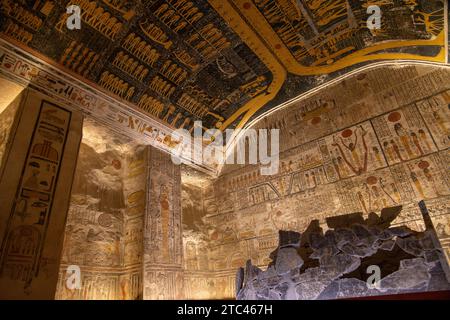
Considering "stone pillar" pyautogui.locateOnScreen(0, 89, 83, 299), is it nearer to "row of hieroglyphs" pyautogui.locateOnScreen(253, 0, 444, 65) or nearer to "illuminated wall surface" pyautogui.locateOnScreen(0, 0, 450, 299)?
"illuminated wall surface" pyautogui.locateOnScreen(0, 0, 450, 299)

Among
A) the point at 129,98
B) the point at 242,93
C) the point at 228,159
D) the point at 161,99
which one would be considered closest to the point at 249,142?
the point at 228,159

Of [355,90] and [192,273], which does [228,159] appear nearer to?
[192,273]

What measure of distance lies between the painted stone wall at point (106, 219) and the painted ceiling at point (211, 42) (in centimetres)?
110

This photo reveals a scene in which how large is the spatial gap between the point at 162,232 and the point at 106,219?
1085mm

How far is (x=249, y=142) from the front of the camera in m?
7.69

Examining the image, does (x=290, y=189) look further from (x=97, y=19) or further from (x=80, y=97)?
(x=97, y=19)

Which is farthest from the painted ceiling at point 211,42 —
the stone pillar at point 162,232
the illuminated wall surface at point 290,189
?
the stone pillar at point 162,232

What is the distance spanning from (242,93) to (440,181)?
4.40 metres

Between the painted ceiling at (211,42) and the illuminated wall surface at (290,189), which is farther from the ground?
the painted ceiling at (211,42)

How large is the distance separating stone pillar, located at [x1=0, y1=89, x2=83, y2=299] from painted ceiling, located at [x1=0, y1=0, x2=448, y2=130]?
1244 millimetres

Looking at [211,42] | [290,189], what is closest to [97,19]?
[211,42]

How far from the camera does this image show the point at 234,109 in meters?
7.40

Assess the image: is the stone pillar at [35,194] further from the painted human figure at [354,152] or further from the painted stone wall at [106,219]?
the painted human figure at [354,152]

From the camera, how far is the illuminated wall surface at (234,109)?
455cm
